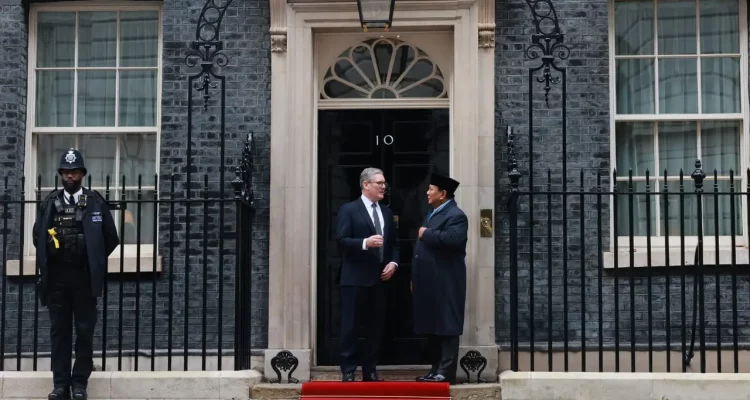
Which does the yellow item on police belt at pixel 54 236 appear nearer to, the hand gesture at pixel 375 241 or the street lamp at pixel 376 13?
the hand gesture at pixel 375 241

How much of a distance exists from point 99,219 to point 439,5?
344cm

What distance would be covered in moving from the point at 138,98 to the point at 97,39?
68cm

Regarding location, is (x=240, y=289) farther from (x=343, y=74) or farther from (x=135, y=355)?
(x=343, y=74)

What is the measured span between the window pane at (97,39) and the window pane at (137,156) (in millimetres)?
730

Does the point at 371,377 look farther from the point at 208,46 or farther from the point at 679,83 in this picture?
the point at 679,83

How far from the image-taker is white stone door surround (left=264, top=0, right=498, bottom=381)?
9539mm

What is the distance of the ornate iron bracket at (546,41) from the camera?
973cm

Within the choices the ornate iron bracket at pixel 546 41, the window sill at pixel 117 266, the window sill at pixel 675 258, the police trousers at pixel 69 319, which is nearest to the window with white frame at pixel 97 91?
the window sill at pixel 117 266

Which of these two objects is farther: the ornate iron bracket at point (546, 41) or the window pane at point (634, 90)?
the window pane at point (634, 90)

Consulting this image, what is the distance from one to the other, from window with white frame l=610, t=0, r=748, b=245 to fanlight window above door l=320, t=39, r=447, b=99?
66.7 inches

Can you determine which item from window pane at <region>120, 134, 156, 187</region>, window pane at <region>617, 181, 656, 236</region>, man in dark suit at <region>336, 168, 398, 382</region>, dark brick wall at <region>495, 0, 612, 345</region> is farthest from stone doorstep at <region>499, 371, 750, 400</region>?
window pane at <region>120, 134, 156, 187</region>

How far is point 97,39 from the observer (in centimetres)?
1030

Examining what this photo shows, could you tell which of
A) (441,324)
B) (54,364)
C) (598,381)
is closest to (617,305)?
(598,381)

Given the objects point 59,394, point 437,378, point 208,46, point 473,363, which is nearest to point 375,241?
point 437,378
